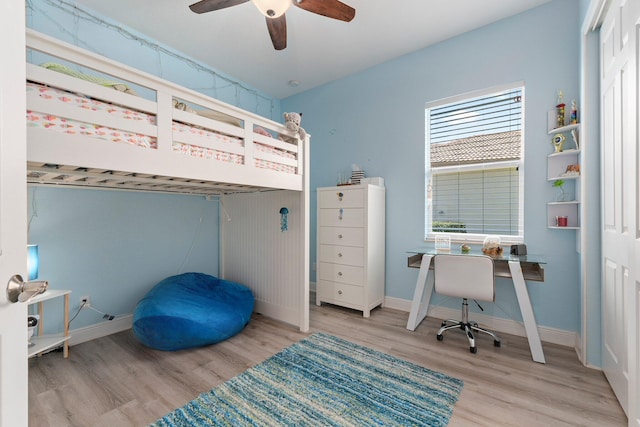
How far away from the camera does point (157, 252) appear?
2842 millimetres

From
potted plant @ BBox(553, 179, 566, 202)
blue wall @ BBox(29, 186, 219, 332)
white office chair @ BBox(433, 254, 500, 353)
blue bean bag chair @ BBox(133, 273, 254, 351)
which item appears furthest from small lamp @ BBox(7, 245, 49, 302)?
potted plant @ BBox(553, 179, 566, 202)

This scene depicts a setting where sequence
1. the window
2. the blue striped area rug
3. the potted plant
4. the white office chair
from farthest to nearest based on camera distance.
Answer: the window
the potted plant
the white office chair
the blue striped area rug

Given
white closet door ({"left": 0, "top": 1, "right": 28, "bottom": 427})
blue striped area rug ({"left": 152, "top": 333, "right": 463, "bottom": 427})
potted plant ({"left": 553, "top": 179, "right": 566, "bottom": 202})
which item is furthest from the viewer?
potted plant ({"left": 553, "top": 179, "right": 566, "bottom": 202})

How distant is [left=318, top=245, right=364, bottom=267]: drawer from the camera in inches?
117

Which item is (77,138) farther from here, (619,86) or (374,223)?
(619,86)

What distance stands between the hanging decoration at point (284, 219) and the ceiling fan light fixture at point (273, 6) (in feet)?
5.02

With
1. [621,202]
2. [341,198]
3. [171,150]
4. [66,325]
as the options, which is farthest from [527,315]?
[66,325]

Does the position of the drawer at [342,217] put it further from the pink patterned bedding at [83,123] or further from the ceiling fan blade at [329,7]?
the pink patterned bedding at [83,123]

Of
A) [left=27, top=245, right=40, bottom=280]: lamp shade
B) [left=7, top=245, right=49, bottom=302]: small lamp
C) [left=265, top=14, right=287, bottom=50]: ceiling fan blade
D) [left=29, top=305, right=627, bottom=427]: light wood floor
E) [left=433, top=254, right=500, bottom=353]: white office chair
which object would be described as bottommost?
[left=29, top=305, right=627, bottom=427]: light wood floor

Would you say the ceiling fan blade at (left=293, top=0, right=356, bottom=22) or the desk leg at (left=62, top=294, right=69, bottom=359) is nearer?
the ceiling fan blade at (left=293, top=0, right=356, bottom=22)

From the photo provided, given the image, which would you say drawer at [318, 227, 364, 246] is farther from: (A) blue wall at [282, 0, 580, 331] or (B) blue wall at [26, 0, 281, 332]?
(B) blue wall at [26, 0, 281, 332]

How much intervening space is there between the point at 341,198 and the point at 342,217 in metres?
0.21

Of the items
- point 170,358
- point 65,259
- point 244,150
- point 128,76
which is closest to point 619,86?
point 244,150

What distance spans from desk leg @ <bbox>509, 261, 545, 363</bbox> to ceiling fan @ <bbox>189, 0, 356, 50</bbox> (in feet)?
7.51
